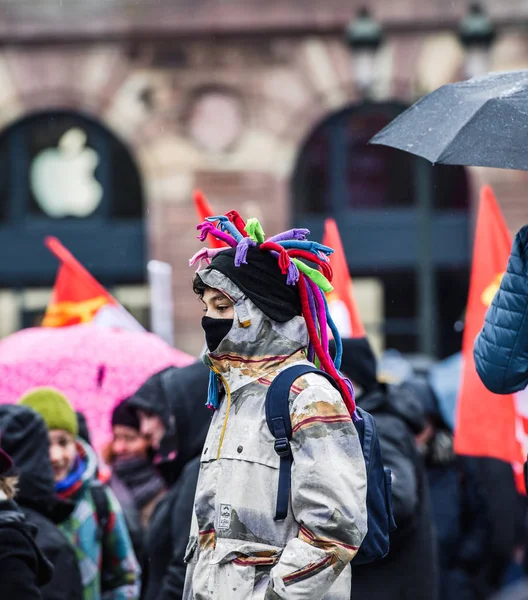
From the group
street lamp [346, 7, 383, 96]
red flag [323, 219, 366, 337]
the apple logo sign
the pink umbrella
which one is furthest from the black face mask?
the apple logo sign

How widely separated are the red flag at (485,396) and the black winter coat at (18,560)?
2049 millimetres

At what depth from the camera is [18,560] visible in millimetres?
3654

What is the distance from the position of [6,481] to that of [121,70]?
12.1 m

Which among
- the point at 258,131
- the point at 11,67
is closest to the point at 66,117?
the point at 11,67

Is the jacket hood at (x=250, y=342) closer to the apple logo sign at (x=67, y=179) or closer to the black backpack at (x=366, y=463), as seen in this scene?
the black backpack at (x=366, y=463)

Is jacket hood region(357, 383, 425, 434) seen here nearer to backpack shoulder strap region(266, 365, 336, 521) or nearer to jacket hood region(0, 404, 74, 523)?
jacket hood region(0, 404, 74, 523)

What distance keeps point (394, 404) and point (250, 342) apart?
1.97m

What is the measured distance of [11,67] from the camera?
15.5m

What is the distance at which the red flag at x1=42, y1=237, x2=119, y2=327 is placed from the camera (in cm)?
802

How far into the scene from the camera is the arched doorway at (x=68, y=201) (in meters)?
15.6

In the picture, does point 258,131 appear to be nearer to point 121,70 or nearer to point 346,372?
point 121,70

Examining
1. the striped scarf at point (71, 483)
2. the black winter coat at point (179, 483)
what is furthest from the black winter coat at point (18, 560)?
the striped scarf at point (71, 483)

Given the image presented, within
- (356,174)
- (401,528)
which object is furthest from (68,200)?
(401,528)

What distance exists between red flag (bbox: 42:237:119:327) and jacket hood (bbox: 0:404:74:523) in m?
3.42
